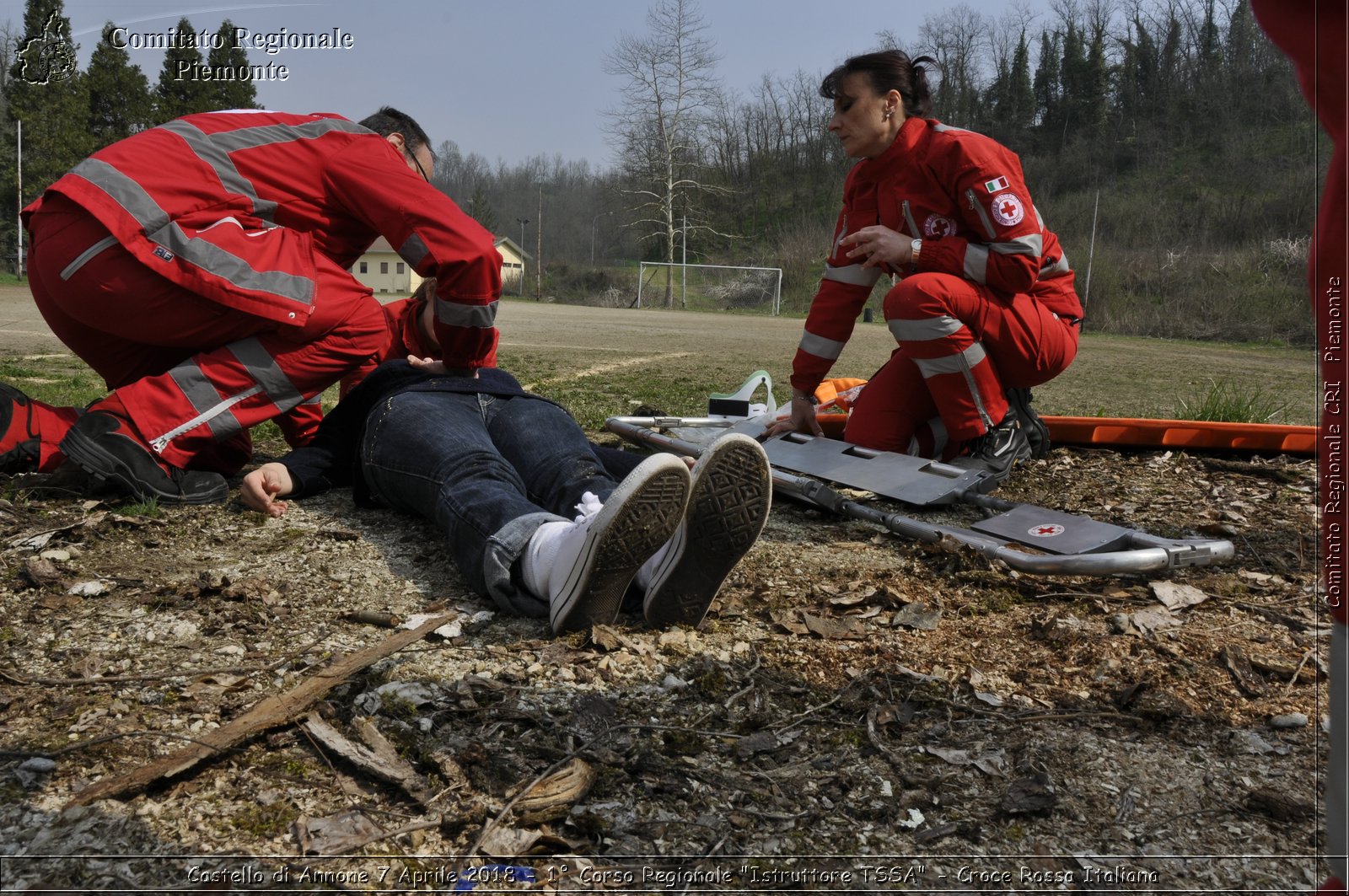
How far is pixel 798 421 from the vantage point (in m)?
3.96

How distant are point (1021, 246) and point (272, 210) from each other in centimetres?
254

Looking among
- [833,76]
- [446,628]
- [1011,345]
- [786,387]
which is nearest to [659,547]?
[446,628]

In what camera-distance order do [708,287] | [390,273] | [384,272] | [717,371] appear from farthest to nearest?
1. [390,273]
2. [384,272]
3. [708,287]
4. [717,371]

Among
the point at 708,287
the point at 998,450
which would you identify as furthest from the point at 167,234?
the point at 708,287

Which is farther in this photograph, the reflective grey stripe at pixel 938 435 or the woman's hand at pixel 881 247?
the reflective grey stripe at pixel 938 435

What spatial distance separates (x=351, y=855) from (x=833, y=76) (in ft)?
10.5

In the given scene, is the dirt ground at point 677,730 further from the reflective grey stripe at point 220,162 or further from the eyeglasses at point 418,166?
the eyeglasses at point 418,166

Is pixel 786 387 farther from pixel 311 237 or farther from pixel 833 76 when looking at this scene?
pixel 311 237

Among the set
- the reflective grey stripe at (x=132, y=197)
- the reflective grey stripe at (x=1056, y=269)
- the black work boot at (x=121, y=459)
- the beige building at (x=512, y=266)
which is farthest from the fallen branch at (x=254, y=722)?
the beige building at (x=512, y=266)

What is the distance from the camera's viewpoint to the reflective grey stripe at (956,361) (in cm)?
340

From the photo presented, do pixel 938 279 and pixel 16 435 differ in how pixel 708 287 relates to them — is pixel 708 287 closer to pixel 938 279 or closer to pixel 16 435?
pixel 938 279

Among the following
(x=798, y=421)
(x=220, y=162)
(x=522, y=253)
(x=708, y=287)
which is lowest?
(x=798, y=421)

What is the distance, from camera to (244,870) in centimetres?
122

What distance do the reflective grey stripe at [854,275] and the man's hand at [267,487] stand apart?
2151 millimetres
